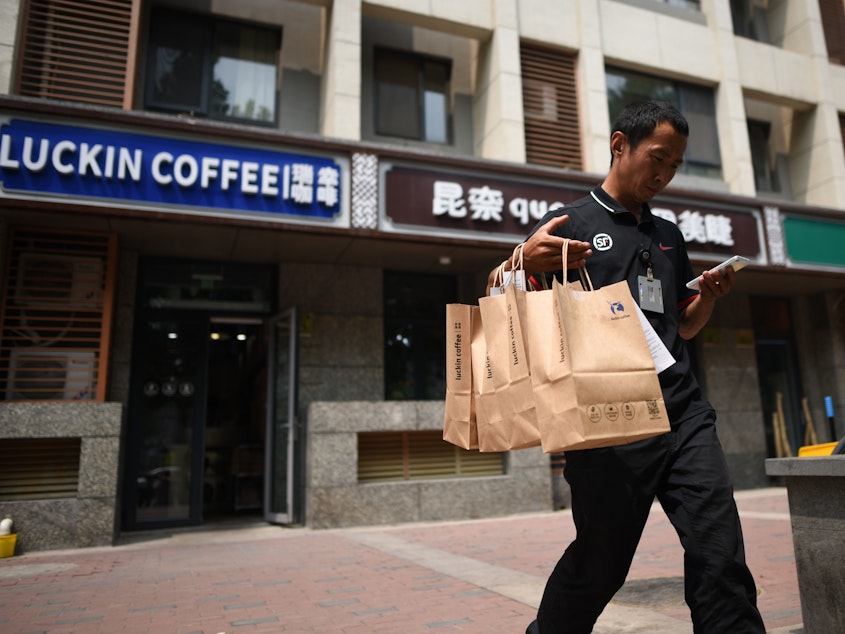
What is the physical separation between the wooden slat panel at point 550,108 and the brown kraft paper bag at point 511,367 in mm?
8492

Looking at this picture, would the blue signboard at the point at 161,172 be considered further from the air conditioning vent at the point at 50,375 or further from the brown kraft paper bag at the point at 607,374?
the brown kraft paper bag at the point at 607,374

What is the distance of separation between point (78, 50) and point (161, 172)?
229 centimetres

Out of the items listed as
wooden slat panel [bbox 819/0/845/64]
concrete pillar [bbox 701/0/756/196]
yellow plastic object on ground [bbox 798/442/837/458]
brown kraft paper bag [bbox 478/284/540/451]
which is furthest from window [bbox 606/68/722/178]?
brown kraft paper bag [bbox 478/284/540/451]

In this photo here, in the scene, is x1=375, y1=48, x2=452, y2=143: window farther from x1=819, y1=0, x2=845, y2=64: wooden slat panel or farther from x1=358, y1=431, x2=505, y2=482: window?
x1=819, y1=0, x2=845, y2=64: wooden slat panel

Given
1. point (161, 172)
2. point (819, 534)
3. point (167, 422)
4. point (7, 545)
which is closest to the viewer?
point (819, 534)

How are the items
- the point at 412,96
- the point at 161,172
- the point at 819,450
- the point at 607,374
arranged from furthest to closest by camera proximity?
the point at 412,96
the point at 161,172
the point at 819,450
the point at 607,374

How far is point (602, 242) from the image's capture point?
8.13 feet

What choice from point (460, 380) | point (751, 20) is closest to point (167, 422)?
point (460, 380)

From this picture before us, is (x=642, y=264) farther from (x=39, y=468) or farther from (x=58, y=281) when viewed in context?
(x=58, y=281)

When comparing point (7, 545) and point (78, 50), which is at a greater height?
point (78, 50)

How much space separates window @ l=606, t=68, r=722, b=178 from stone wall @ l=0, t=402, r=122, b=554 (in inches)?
383

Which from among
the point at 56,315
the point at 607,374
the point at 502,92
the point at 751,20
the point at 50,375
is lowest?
the point at 607,374

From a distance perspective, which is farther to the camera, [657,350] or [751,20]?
[751,20]

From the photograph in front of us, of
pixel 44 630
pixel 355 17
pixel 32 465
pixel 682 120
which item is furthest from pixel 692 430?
pixel 355 17
